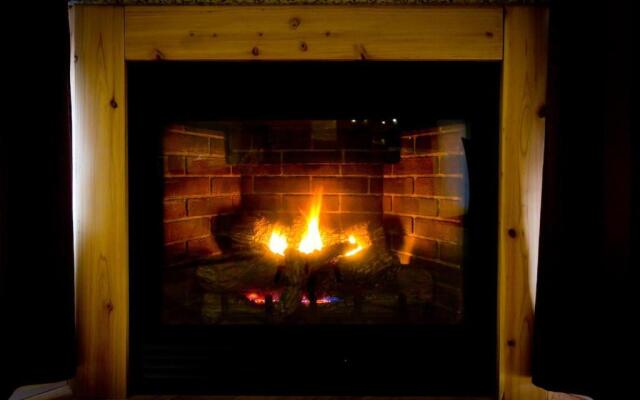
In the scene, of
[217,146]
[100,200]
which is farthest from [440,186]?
[100,200]

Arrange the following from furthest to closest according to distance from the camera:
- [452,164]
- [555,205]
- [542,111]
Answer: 1. [452,164]
2. [542,111]
3. [555,205]

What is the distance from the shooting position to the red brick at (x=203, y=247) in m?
1.42

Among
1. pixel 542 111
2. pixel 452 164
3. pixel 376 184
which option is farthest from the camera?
pixel 376 184

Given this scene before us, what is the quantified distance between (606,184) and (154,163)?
1.28 meters

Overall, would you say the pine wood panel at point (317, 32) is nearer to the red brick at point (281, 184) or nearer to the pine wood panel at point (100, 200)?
the pine wood panel at point (100, 200)

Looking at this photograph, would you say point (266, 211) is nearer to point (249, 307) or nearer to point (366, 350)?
point (249, 307)

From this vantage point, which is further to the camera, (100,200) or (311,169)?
(311,169)

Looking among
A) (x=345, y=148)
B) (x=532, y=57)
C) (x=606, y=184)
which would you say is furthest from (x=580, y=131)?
(x=345, y=148)

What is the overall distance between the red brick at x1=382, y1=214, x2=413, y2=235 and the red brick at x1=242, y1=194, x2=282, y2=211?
1.23 feet

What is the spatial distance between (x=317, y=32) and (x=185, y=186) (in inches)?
25.4

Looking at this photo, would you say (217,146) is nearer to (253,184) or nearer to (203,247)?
(253,184)

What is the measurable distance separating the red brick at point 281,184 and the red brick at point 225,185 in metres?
0.06

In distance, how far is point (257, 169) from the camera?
1.42 metres

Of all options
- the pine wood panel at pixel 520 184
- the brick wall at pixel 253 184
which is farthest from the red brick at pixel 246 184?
the pine wood panel at pixel 520 184
